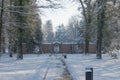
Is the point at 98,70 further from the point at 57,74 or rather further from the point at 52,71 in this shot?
the point at 57,74

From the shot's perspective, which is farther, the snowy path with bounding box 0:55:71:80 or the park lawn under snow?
the snowy path with bounding box 0:55:71:80

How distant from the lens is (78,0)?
49531mm

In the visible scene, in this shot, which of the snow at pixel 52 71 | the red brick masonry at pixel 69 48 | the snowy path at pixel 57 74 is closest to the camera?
the snowy path at pixel 57 74

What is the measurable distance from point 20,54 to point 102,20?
1080cm

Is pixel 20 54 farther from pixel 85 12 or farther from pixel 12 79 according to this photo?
pixel 12 79

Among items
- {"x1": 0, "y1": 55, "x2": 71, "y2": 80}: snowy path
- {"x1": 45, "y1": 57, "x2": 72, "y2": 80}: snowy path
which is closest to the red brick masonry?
{"x1": 0, "y1": 55, "x2": 71, "y2": 80}: snowy path

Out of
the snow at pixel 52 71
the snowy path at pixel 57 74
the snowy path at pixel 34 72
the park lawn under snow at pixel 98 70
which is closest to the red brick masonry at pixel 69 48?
the park lawn under snow at pixel 98 70

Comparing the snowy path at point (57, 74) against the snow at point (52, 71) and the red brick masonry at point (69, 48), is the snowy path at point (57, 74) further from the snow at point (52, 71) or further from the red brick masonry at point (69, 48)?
the red brick masonry at point (69, 48)

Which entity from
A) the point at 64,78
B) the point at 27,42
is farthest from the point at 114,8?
the point at 27,42

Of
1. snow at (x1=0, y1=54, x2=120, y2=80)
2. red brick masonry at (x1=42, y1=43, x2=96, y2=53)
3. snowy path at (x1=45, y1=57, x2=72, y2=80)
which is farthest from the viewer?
red brick masonry at (x1=42, y1=43, x2=96, y2=53)

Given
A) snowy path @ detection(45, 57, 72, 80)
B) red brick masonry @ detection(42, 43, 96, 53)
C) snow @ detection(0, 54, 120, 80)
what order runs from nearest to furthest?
snowy path @ detection(45, 57, 72, 80), snow @ detection(0, 54, 120, 80), red brick masonry @ detection(42, 43, 96, 53)

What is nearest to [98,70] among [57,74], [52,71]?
[52,71]

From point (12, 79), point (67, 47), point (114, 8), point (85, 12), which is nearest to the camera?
point (12, 79)

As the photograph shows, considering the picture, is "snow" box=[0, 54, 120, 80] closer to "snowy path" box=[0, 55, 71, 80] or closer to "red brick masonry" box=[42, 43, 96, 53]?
"snowy path" box=[0, 55, 71, 80]
